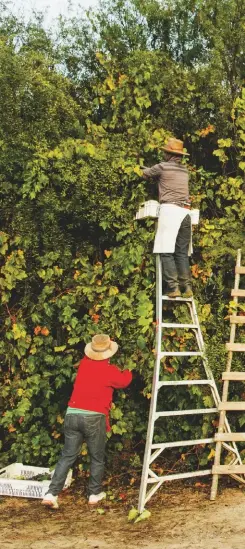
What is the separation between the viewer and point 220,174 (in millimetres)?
7461

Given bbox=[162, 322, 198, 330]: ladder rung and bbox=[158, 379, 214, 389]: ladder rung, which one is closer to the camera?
bbox=[158, 379, 214, 389]: ladder rung

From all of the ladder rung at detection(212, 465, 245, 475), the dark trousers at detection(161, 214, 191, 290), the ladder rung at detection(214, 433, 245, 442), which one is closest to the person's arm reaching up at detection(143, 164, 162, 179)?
the dark trousers at detection(161, 214, 191, 290)

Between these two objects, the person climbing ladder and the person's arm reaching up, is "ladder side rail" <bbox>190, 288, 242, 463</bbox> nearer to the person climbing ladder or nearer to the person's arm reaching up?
the person climbing ladder

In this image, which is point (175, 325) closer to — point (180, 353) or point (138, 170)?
point (180, 353)

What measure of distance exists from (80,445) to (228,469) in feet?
4.84

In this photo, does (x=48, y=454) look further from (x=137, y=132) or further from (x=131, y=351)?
(x=137, y=132)

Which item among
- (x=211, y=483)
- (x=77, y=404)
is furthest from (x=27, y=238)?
(x=211, y=483)

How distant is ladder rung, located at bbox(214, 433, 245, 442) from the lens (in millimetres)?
6176

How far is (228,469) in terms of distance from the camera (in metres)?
6.14

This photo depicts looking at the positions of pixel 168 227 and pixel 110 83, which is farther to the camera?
pixel 110 83

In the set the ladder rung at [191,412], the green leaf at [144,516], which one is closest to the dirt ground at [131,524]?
the green leaf at [144,516]

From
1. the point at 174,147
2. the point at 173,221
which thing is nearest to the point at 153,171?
the point at 174,147

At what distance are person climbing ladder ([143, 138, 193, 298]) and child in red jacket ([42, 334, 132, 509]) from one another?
0.96 meters

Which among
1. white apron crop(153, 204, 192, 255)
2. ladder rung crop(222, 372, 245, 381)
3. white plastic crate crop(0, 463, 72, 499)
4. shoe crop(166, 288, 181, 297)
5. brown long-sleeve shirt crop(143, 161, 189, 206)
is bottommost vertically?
white plastic crate crop(0, 463, 72, 499)
